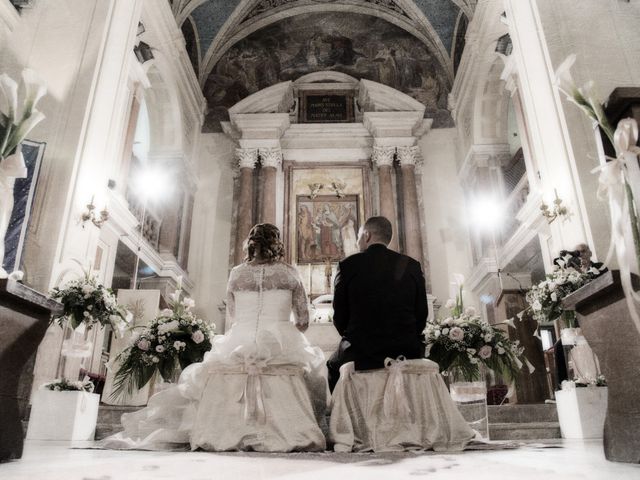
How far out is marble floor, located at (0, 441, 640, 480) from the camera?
77.6 inches

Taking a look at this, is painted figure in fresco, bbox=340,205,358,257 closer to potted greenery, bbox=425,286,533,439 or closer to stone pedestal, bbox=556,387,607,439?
potted greenery, bbox=425,286,533,439

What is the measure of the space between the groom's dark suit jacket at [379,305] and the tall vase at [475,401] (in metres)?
0.93

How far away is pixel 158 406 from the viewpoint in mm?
3760

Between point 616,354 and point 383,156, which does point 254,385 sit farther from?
point 383,156

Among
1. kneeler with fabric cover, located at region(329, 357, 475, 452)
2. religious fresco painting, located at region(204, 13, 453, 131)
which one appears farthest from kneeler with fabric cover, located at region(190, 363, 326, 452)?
religious fresco painting, located at region(204, 13, 453, 131)

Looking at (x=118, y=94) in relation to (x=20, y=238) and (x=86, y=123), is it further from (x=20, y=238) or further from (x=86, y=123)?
(x=20, y=238)

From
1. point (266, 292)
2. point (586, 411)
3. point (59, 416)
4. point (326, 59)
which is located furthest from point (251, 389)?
point (326, 59)

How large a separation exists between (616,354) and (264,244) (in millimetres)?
2314

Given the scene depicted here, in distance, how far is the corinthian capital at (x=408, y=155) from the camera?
12844 mm

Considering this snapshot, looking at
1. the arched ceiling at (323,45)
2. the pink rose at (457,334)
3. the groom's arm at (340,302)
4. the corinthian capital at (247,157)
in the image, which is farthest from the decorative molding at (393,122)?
the groom's arm at (340,302)

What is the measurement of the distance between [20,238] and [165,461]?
4173mm

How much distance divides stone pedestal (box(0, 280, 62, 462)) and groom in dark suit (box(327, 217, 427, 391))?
1.78 meters

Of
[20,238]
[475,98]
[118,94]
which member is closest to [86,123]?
[118,94]

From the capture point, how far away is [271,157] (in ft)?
42.0
